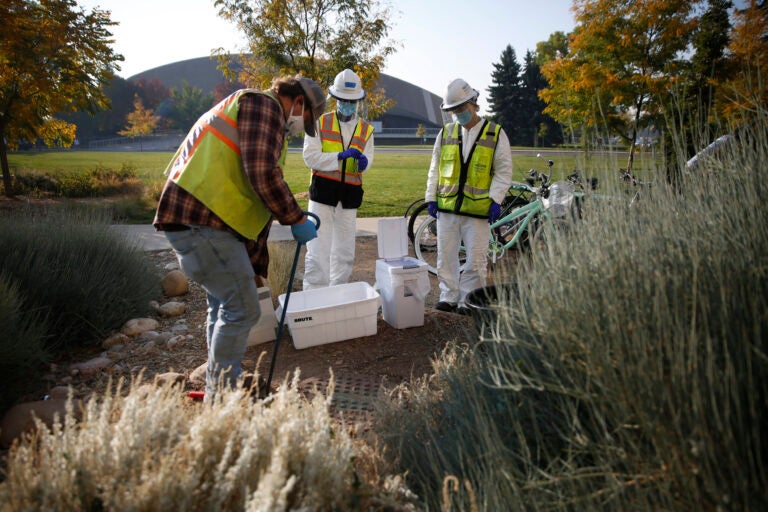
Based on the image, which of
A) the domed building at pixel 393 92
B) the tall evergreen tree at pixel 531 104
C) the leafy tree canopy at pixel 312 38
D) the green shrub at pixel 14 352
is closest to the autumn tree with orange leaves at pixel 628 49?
the leafy tree canopy at pixel 312 38

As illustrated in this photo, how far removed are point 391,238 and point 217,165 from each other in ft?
8.36

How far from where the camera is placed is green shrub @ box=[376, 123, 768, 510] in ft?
5.08

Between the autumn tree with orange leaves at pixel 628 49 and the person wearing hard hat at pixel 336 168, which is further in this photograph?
the autumn tree with orange leaves at pixel 628 49

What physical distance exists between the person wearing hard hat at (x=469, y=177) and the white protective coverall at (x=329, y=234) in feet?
2.71

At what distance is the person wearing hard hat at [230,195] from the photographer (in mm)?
2725

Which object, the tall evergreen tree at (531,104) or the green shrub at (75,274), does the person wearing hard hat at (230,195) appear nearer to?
the green shrub at (75,274)

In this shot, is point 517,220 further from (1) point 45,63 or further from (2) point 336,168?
(1) point 45,63

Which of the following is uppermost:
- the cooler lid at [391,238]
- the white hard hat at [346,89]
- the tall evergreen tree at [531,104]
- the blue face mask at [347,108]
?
the tall evergreen tree at [531,104]

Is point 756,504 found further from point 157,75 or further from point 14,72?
point 157,75

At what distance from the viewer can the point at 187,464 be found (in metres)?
1.79

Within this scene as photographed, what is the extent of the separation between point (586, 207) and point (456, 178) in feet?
7.67

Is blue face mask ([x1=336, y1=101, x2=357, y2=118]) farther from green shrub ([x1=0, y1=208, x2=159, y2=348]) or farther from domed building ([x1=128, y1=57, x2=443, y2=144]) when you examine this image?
domed building ([x1=128, y1=57, x2=443, y2=144])

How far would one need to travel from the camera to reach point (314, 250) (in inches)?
199

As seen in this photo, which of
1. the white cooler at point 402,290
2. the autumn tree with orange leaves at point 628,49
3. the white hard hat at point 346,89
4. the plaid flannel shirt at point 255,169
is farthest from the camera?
the autumn tree with orange leaves at point 628,49
